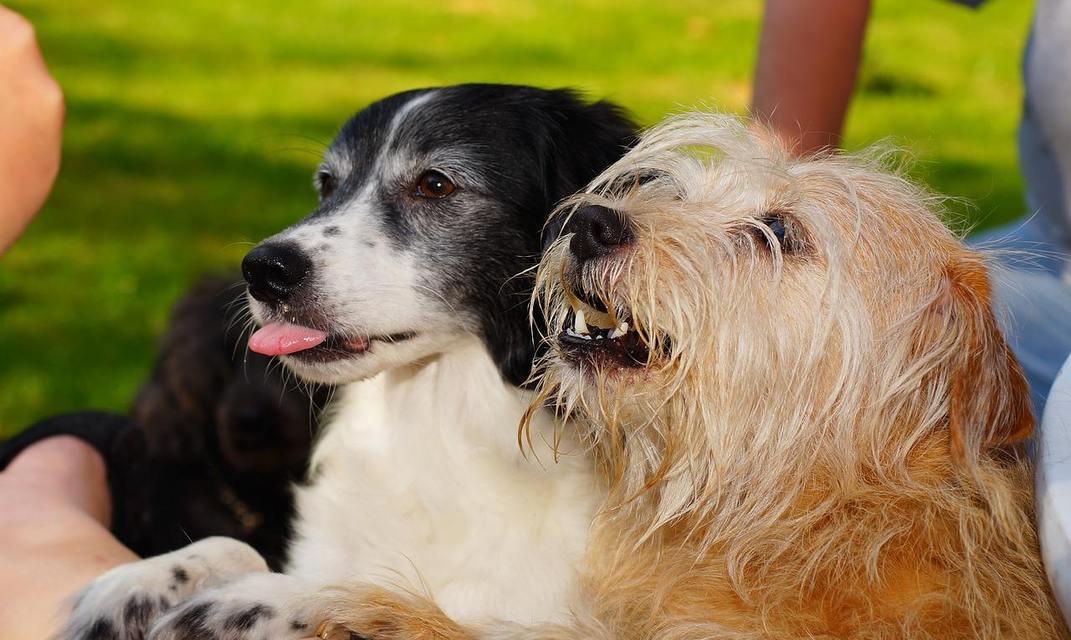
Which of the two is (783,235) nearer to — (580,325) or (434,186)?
(580,325)

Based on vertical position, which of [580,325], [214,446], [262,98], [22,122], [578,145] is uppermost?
[22,122]

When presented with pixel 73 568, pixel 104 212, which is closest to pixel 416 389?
pixel 73 568

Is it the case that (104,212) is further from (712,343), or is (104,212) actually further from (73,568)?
(712,343)

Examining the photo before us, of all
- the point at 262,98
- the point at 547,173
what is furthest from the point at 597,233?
the point at 262,98

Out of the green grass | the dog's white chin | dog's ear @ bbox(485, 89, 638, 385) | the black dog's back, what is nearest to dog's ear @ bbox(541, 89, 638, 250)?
dog's ear @ bbox(485, 89, 638, 385)

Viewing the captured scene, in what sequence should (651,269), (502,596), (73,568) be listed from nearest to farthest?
(651,269)
(73,568)
(502,596)

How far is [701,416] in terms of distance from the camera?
1948mm

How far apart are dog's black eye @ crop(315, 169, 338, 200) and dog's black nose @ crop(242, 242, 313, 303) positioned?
0.35m

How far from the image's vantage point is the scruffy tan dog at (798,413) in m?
1.88

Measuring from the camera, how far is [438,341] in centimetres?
247

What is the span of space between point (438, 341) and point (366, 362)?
17 centimetres

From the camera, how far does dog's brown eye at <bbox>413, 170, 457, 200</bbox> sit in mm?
2502

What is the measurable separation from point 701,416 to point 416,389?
0.85 m

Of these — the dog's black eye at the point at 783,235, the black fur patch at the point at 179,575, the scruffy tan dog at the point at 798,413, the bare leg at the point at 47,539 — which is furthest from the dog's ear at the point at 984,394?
the bare leg at the point at 47,539
